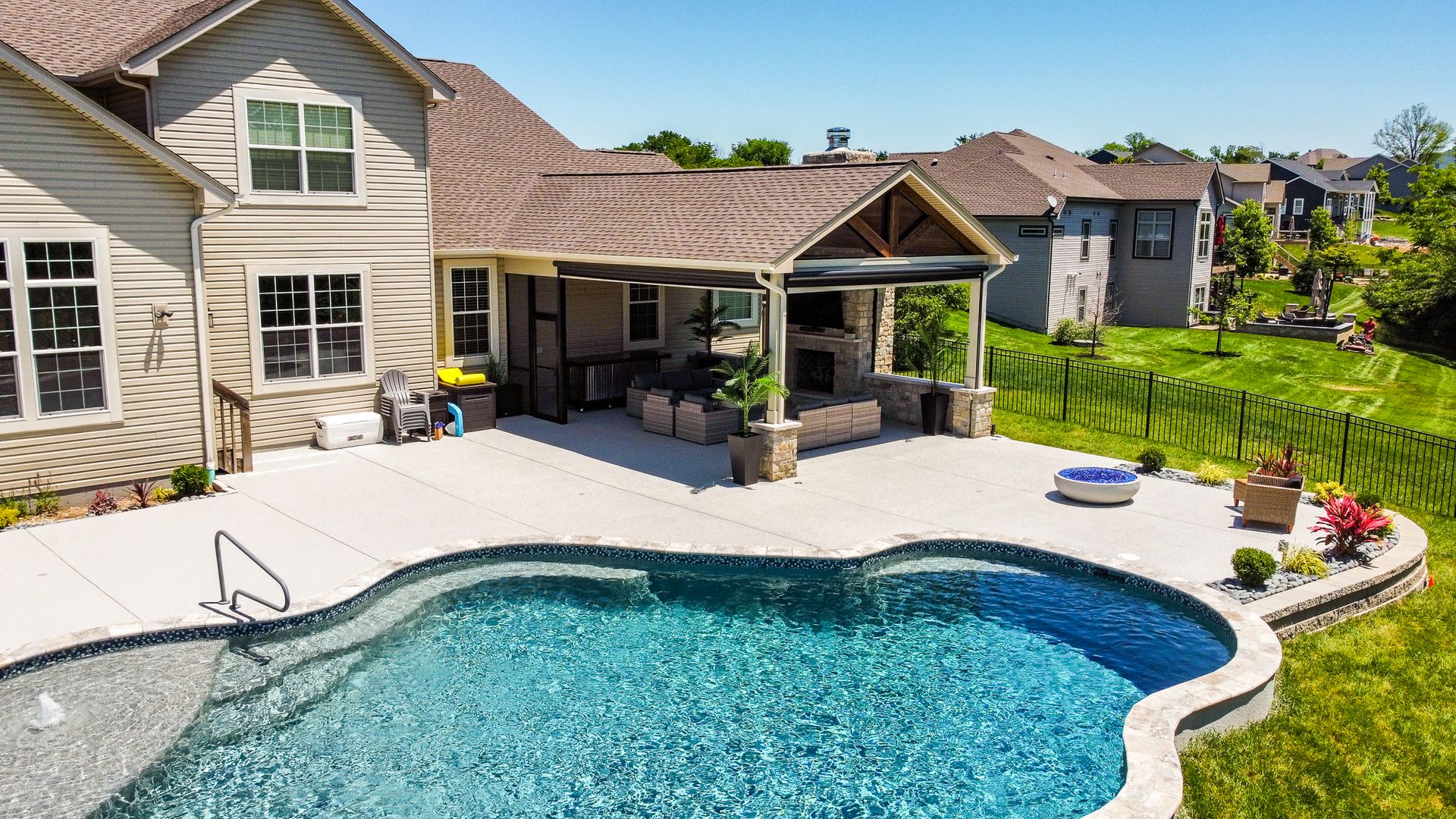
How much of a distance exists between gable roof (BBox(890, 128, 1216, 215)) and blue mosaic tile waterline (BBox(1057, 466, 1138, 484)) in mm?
22233

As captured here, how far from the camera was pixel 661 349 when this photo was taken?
23344 millimetres

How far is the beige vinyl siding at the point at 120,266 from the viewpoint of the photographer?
1353 centimetres

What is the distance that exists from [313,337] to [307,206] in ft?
7.00

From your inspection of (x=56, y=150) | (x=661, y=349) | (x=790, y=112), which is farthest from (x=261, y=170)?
(x=790, y=112)

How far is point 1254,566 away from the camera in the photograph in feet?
38.4

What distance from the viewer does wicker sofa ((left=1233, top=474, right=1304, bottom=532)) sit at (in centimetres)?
1396

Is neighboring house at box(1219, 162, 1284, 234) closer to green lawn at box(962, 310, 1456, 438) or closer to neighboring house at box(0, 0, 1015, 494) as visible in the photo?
green lawn at box(962, 310, 1456, 438)

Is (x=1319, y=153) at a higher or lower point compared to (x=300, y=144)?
higher

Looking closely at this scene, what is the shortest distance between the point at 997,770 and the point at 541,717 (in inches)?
154

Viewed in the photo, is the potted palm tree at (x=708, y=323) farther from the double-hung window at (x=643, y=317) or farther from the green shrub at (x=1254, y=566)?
the green shrub at (x=1254, y=566)

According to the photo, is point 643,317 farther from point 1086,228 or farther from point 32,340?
point 1086,228

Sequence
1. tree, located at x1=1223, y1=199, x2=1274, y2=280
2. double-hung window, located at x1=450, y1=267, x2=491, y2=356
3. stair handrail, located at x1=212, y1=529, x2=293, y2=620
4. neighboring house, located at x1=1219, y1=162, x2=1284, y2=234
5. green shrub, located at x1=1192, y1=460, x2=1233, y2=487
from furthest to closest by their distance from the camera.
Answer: neighboring house, located at x1=1219, y1=162, x2=1284, y2=234 < tree, located at x1=1223, y1=199, x2=1274, y2=280 < double-hung window, located at x1=450, y1=267, x2=491, y2=356 < green shrub, located at x1=1192, y1=460, x2=1233, y2=487 < stair handrail, located at x1=212, y1=529, x2=293, y2=620

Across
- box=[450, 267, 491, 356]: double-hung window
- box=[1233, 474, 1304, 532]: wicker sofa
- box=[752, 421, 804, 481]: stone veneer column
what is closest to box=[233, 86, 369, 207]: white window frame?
box=[450, 267, 491, 356]: double-hung window

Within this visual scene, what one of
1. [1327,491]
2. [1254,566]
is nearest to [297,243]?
[1254,566]
